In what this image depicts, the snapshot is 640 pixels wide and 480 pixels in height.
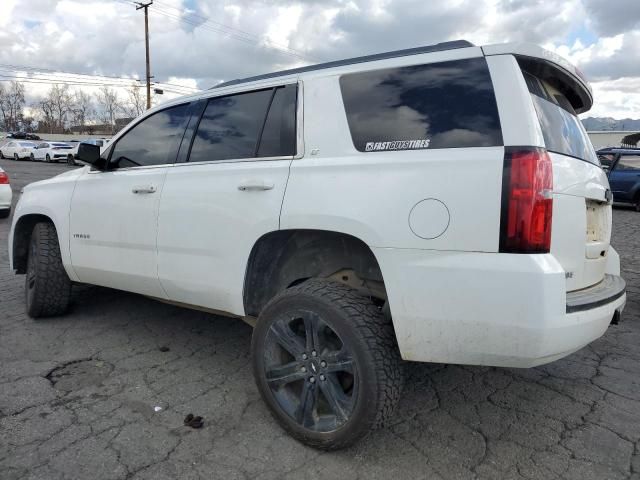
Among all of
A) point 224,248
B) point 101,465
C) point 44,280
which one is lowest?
point 101,465

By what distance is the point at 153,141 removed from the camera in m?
3.67

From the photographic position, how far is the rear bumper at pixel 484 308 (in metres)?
2.02

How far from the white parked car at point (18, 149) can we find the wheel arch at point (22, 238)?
33807 mm

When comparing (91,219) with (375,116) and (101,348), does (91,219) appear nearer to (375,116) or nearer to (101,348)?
(101,348)

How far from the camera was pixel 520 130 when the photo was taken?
6.88 feet

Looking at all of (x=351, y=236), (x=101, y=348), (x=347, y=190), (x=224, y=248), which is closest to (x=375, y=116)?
(x=347, y=190)

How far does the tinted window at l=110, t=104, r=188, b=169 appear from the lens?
3.50m

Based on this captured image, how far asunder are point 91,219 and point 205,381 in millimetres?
1539

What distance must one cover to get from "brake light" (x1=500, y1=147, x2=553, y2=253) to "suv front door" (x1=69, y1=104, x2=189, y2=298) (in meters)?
2.22

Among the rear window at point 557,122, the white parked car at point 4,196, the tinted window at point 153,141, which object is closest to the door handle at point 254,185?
the tinted window at point 153,141

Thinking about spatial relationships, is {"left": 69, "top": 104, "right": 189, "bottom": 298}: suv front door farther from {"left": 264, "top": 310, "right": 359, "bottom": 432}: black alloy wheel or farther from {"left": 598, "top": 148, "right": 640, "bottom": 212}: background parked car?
{"left": 598, "top": 148, "right": 640, "bottom": 212}: background parked car

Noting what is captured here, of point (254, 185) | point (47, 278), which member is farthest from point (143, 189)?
point (47, 278)

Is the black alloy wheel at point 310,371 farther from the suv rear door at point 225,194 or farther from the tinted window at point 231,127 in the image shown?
the tinted window at point 231,127

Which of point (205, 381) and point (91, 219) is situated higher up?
point (91, 219)
